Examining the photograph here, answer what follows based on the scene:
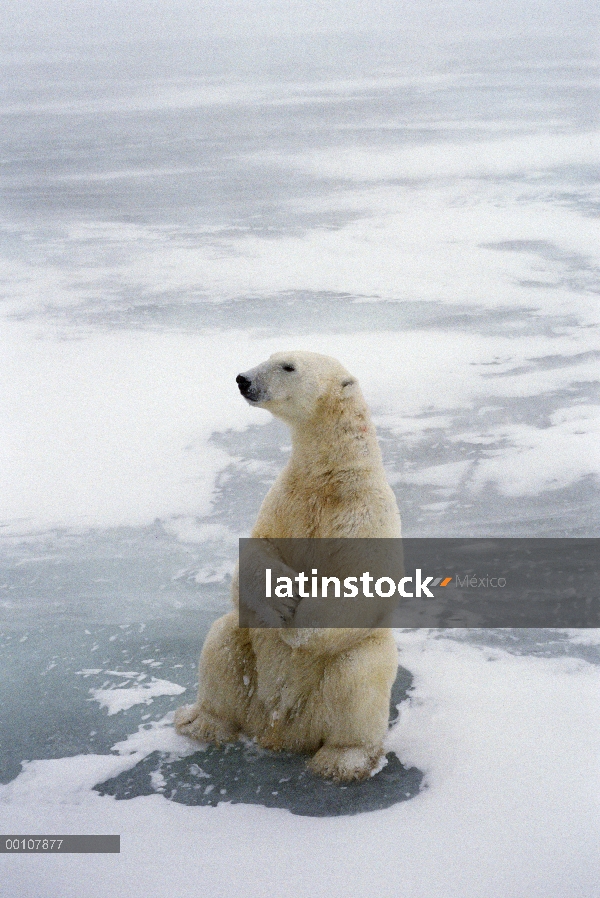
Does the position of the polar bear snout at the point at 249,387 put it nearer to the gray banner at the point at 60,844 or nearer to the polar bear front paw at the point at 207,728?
the polar bear front paw at the point at 207,728

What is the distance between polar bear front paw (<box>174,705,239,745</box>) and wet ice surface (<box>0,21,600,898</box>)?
4 cm

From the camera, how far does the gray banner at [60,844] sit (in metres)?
2.19

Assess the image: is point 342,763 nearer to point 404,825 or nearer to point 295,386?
point 404,825

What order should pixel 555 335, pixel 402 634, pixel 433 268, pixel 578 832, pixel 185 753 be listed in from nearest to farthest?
1. pixel 578 832
2. pixel 185 753
3. pixel 402 634
4. pixel 555 335
5. pixel 433 268

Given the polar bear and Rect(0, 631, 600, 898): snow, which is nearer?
Rect(0, 631, 600, 898): snow

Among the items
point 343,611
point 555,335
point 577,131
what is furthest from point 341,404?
point 577,131

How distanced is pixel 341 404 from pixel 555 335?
349 cm

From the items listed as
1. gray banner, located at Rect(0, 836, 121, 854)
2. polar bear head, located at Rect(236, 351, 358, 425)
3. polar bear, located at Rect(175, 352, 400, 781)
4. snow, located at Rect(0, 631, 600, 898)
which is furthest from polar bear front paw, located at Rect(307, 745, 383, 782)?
polar bear head, located at Rect(236, 351, 358, 425)

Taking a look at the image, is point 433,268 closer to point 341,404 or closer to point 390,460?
point 390,460

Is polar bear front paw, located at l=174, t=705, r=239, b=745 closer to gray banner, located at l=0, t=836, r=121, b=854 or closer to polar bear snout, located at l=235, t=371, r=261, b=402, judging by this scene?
gray banner, located at l=0, t=836, r=121, b=854

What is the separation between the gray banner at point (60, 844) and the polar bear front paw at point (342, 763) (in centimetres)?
47

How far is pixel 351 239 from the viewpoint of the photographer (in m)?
6.62

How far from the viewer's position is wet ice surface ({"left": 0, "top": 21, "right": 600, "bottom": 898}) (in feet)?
7.97

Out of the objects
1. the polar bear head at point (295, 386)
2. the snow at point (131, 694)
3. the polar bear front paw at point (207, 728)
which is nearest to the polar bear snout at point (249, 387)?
the polar bear head at point (295, 386)
